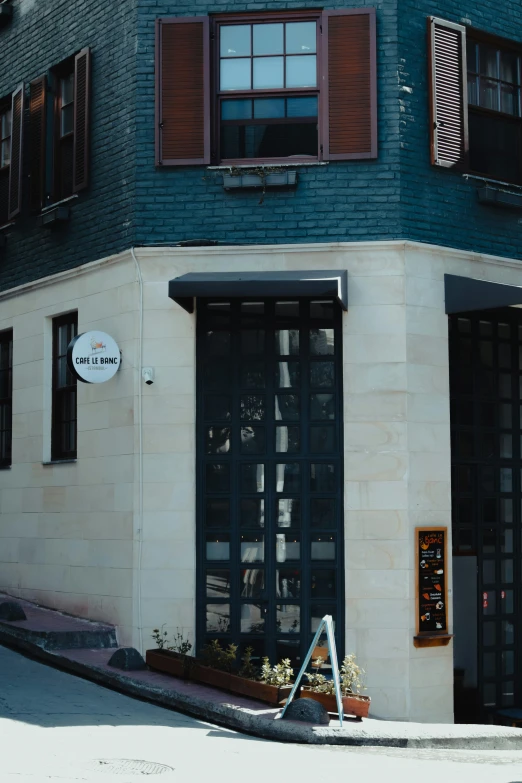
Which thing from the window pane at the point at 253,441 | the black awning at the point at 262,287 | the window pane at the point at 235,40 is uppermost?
the window pane at the point at 235,40

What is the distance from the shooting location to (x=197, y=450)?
44.3 ft

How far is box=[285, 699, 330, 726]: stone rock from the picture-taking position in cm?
1083

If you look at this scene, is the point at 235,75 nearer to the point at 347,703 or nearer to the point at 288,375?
the point at 288,375

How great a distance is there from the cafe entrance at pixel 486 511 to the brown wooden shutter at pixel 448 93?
6.45 ft

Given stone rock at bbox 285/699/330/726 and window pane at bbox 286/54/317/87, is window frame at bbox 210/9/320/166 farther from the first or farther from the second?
stone rock at bbox 285/699/330/726

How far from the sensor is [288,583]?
1326cm

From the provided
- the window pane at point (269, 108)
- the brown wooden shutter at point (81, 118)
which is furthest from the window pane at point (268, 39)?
the brown wooden shutter at point (81, 118)

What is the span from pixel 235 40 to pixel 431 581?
6.59 meters

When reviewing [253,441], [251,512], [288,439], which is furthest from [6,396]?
[288,439]

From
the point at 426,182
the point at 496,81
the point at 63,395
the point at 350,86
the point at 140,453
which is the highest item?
the point at 496,81

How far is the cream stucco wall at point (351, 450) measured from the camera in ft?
42.5

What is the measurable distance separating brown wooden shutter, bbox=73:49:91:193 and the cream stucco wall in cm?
133

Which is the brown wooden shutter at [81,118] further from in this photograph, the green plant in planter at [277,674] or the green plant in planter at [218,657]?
the green plant in planter at [277,674]

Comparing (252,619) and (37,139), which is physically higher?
(37,139)
